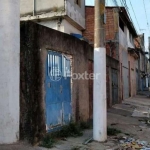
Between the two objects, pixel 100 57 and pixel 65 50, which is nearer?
pixel 100 57

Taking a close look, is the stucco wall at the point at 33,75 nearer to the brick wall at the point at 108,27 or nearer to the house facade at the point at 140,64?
the brick wall at the point at 108,27

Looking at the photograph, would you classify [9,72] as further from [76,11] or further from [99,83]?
[76,11]

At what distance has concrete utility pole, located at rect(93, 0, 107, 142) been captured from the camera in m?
5.80

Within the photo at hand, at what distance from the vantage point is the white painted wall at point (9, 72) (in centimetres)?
477

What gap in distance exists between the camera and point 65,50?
21.6 ft

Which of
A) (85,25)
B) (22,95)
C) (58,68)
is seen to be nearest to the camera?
(22,95)

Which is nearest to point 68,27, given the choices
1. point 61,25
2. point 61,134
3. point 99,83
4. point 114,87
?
point 61,25

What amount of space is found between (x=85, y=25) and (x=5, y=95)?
11185mm

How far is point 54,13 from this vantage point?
11.8 m

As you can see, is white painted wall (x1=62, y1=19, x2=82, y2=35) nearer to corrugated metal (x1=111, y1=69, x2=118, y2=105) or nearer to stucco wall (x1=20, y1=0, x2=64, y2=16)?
stucco wall (x1=20, y1=0, x2=64, y2=16)

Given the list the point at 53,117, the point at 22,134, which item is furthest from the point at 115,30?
the point at 22,134

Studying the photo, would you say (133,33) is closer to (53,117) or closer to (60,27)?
(60,27)

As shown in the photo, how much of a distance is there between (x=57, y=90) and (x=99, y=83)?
1132 millimetres

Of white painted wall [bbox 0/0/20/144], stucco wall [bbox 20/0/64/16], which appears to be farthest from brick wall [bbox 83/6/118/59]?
white painted wall [bbox 0/0/20/144]
